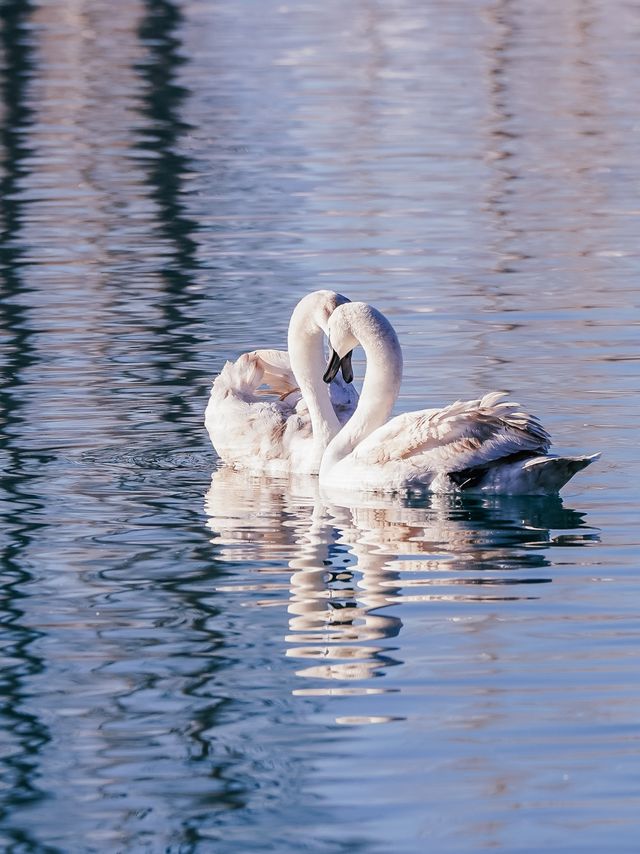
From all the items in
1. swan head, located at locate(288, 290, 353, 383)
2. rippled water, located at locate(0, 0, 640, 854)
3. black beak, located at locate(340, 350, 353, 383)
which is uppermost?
swan head, located at locate(288, 290, 353, 383)

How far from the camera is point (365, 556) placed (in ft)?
31.5

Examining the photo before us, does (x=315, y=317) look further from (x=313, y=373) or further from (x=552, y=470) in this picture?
(x=552, y=470)

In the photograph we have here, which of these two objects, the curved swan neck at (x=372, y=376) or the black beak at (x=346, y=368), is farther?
the black beak at (x=346, y=368)

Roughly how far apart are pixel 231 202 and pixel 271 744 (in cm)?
1568

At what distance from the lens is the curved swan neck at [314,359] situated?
466 inches

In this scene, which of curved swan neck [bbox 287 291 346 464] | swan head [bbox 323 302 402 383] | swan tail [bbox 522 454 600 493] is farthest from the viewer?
curved swan neck [bbox 287 291 346 464]

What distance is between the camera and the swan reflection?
819 cm

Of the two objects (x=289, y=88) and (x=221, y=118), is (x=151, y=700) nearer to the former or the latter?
(x=221, y=118)

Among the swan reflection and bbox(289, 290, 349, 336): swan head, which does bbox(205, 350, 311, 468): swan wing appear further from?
bbox(289, 290, 349, 336): swan head

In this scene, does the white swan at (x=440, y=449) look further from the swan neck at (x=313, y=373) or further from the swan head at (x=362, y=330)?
the swan neck at (x=313, y=373)

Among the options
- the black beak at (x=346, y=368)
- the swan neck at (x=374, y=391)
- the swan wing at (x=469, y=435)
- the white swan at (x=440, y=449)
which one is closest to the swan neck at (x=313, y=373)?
the black beak at (x=346, y=368)

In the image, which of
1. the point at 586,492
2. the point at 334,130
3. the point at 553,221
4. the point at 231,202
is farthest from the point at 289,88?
the point at 586,492

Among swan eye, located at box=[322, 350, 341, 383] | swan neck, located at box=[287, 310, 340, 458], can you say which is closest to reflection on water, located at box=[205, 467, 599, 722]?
swan neck, located at box=[287, 310, 340, 458]

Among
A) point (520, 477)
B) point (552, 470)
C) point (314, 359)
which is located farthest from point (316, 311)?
point (552, 470)
